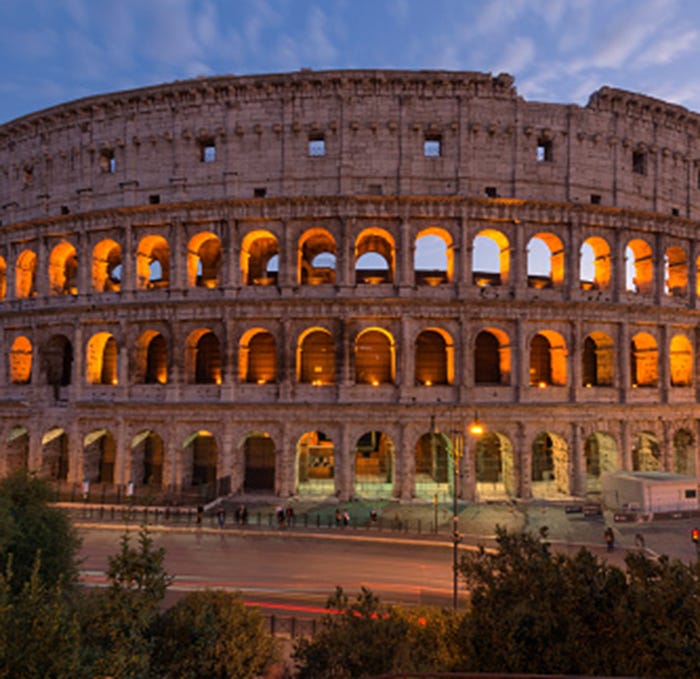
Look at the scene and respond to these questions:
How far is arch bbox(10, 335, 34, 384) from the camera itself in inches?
1134

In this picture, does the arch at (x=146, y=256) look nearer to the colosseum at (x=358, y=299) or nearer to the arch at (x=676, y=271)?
the colosseum at (x=358, y=299)

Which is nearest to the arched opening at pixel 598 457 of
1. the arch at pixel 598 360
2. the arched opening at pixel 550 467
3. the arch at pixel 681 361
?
the arched opening at pixel 550 467

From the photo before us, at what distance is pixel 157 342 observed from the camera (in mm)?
28547

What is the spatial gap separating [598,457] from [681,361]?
311 inches

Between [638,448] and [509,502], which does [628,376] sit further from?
[509,502]

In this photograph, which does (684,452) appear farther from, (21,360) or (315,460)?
(21,360)

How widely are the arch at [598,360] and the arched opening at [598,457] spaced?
126 inches

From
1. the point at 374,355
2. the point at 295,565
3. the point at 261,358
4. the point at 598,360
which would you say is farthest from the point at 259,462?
the point at 598,360

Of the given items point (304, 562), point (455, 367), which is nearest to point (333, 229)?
point (455, 367)

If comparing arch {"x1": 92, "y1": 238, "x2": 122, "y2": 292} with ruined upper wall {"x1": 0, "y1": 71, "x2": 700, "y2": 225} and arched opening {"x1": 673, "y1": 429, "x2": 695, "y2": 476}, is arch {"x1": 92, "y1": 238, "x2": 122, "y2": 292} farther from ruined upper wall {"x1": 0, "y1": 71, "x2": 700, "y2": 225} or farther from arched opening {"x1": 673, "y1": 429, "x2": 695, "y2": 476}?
arched opening {"x1": 673, "y1": 429, "x2": 695, "y2": 476}

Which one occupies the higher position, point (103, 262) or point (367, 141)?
point (367, 141)

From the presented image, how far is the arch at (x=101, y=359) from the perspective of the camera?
27188 mm

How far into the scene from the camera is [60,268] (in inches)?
1147

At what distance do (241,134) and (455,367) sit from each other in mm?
17662
